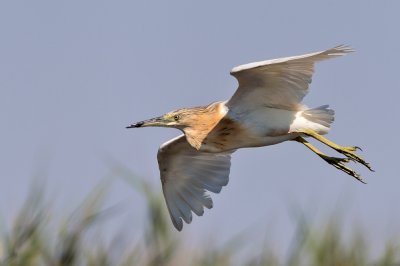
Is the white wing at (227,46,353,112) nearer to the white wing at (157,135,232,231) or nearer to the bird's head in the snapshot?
the bird's head

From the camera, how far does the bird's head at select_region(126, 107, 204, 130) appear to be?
8094 mm

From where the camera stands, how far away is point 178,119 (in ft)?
26.8

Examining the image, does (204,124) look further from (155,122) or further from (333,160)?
(333,160)

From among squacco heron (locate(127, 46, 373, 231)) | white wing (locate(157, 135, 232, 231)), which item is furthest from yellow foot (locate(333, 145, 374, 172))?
white wing (locate(157, 135, 232, 231))

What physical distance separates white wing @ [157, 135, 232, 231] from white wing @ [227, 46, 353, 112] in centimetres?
117

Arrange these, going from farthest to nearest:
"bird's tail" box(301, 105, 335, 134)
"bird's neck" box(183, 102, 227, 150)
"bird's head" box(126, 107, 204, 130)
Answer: "bird's head" box(126, 107, 204, 130) < "bird's neck" box(183, 102, 227, 150) < "bird's tail" box(301, 105, 335, 134)

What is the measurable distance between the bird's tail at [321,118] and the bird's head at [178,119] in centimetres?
82

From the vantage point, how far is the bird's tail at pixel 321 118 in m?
7.80

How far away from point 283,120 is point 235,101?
0.36 m

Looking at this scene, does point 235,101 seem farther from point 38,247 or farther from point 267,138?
point 38,247

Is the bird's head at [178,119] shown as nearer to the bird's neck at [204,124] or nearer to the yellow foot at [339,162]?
the bird's neck at [204,124]

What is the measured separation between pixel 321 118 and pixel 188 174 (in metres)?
1.61

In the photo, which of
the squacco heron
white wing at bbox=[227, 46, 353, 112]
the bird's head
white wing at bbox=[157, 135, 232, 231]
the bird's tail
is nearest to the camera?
white wing at bbox=[227, 46, 353, 112]

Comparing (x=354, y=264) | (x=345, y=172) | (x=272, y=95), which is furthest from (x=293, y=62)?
(x=354, y=264)
